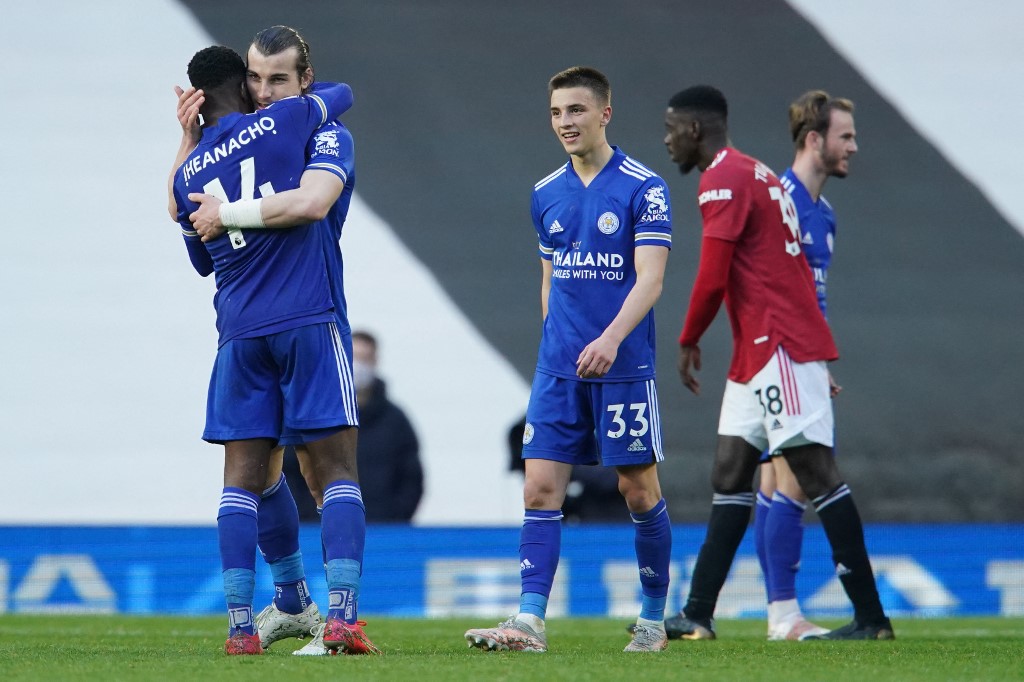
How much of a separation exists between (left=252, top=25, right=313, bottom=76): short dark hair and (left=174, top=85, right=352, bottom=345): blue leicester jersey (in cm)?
17

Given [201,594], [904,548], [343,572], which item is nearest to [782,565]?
[343,572]

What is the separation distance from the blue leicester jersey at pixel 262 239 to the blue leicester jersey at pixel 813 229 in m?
2.52

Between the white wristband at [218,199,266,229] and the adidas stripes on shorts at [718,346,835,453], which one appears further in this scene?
the adidas stripes on shorts at [718,346,835,453]

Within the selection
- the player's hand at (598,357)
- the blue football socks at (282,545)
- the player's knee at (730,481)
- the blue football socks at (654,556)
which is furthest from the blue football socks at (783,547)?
the blue football socks at (282,545)

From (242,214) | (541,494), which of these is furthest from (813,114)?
(242,214)

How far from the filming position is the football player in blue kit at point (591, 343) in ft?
14.5

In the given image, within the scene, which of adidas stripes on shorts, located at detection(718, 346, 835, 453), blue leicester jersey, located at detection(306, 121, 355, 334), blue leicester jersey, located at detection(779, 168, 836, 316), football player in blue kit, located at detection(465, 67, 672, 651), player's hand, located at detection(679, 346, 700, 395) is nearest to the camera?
blue leicester jersey, located at detection(306, 121, 355, 334)

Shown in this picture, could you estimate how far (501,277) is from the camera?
31.6 ft

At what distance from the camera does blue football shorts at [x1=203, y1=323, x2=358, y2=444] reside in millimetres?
4016

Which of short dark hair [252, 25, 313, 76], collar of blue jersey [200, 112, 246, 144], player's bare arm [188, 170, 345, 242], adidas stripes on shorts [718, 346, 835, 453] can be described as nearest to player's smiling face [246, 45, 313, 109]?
short dark hair [252, 25, 313, 76]

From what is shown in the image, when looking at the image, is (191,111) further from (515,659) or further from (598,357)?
(515,659)

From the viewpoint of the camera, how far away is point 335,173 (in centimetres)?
410

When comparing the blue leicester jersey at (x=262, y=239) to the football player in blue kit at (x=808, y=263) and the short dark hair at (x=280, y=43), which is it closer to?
the short dark hair at (x=280, y=43)

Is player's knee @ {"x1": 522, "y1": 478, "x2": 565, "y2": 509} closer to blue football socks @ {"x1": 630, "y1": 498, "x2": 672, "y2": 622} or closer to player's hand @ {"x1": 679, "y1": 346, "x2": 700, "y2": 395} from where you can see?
blue football socks @ {"x1": 630, "y1": 498, "x2": 672, "y2": 622}
